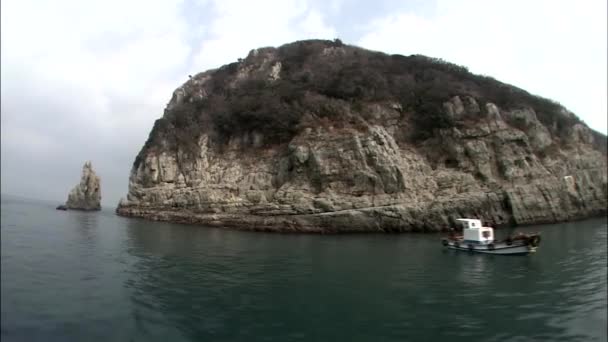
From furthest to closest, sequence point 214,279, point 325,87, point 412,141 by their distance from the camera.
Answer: point 325,87 < point 412,141 < point 214,279

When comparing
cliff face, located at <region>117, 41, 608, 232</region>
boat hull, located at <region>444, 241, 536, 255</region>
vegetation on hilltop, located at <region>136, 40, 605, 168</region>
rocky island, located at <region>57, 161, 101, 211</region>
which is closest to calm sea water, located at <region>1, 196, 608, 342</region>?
boat hull, located at <region>444, 241, 536, 255</region>

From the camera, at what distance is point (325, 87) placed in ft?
209

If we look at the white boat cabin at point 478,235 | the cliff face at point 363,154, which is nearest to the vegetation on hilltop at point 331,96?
the cliff face at point 363,154

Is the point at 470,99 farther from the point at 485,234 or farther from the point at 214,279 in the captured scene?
the point at 214,279

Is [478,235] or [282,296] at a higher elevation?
[478,235]

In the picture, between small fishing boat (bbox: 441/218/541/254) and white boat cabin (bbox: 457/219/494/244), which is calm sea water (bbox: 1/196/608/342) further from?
white boat cabin (bbox: 457/219/494/244)

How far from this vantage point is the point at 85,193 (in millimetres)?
82625

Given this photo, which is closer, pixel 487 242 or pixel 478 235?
pixel 487 242

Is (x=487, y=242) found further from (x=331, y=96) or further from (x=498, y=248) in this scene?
(x=331, y=96)

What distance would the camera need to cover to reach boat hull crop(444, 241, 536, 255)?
88.6 ft

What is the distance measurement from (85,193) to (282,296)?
84544mm

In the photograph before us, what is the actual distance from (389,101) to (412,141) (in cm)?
876

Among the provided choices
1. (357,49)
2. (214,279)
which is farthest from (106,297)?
(357,49)

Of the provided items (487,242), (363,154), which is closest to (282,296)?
(487,242)
